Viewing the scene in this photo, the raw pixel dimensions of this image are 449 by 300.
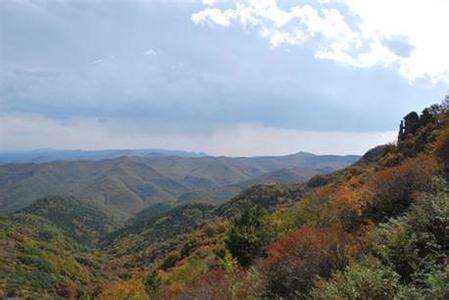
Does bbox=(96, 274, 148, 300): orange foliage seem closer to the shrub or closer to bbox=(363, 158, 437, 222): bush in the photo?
the shrub

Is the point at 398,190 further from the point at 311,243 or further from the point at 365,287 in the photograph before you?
the point at 365,287

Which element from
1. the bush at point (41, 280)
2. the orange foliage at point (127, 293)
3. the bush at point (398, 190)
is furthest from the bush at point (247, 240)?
the bush at point (41, 280)

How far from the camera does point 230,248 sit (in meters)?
28.3

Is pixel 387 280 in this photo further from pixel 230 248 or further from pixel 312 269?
pixel 230 248

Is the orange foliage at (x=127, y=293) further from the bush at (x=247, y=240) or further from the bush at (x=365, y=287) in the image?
the bush at (x=365, y=287)

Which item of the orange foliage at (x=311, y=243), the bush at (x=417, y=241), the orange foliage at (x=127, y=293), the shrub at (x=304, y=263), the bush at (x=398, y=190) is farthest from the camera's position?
the orange foliage at (x=127, y=293)

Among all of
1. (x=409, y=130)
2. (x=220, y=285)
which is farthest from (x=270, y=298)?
(x=409, y=130)

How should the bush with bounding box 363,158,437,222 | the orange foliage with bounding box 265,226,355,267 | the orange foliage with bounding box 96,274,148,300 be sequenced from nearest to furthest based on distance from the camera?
the orange foliage with bounding box 265,226,355,267 → the bush with bounding box 363,158,437,222 → the orange foliage with bounding box 96,274,148,300

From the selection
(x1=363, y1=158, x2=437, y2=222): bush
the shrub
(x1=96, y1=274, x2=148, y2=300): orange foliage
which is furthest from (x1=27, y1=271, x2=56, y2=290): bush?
the shrub

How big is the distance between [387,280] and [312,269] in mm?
3776

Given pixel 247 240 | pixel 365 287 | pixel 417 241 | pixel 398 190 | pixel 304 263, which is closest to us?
pixel 365 287

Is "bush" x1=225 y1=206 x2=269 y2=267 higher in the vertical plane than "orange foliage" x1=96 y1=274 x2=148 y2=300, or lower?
higher

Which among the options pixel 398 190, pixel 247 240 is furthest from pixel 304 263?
pixel 247 240

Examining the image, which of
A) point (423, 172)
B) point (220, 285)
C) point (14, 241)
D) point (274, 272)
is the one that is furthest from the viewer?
point (14, 241)
